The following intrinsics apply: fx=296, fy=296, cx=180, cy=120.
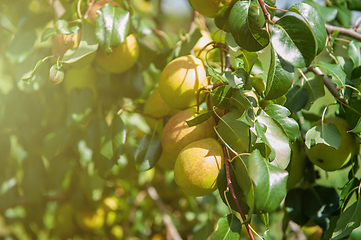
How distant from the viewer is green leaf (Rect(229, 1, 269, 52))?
21.1 inches

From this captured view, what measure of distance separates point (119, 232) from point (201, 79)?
0.99 metres

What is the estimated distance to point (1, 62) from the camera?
1.18 meters

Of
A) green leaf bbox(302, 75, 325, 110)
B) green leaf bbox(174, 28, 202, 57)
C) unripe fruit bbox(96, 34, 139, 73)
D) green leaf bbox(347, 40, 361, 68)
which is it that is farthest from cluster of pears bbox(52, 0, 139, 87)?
green leaf bbox(347, 40, 361, 68)

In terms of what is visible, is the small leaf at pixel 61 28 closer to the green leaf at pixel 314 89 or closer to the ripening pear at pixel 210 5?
the ripening pear at pixel 210 5

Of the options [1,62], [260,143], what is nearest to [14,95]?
[1,62]

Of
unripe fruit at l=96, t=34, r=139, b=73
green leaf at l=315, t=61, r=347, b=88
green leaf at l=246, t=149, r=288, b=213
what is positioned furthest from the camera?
unripe fruit at l=96, t=34, r=139, b=73

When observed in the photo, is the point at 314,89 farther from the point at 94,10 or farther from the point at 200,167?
the point at 94,10

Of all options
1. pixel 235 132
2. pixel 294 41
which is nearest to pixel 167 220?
pixel 235 132

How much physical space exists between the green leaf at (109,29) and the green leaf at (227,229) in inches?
17.5

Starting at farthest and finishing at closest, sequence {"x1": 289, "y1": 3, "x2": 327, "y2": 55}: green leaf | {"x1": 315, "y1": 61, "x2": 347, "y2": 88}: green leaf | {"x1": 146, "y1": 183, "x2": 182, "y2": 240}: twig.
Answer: {"x1": 146, "y1": 183, "x2": 182, "y2": 240}: twig
{"x1": 315, "y1": 61, "x2": 347, "y2": 88}: green leaf
{"x1": 289, "y1": 3, "x2": 327, "y2": 55}: green leaf

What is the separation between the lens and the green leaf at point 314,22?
21.7 inches

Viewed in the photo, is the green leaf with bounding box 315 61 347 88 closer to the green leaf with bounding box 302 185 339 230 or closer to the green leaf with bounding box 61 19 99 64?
the green leaf with bounding box 302 185 339 230

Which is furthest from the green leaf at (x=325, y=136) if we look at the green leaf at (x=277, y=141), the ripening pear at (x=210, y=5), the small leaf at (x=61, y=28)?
the small leaf at (x=61, y=28)

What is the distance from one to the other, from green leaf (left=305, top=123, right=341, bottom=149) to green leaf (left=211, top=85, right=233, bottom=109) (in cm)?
20
